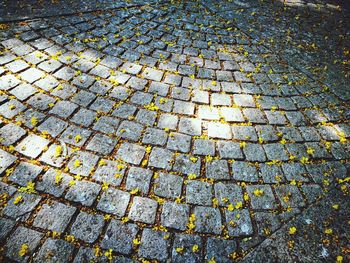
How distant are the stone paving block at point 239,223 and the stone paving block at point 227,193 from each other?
0.33 ft

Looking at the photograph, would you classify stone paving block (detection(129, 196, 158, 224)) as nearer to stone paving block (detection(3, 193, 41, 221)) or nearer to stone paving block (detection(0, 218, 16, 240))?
stone paving block (detection(3, 193, 41, 221))

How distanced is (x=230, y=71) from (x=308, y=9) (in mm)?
3542

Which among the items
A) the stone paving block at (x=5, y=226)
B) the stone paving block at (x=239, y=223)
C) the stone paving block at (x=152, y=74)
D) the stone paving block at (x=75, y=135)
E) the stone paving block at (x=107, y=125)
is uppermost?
the stone paving block at (x=152, y=74)

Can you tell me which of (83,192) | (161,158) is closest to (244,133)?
(161,158)

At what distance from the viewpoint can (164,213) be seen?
2.20 meters

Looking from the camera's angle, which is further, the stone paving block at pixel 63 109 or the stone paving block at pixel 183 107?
the stone paving block at pixel 183 107

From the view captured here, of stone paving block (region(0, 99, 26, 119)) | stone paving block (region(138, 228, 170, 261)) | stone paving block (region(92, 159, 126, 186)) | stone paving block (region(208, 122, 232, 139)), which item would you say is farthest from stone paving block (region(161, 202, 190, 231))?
stone paving block (region(0, 99, 26, 119))

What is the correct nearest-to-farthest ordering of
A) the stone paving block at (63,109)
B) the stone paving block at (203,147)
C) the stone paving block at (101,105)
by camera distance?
1. the stone paving block at (203,147)
2. the stone paving block at (63,109)
3. the stone paving block at (101,105)

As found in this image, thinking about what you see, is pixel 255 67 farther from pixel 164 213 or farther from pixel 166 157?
pixel 164 213

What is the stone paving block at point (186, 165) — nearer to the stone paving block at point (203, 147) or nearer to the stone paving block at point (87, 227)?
the stone paving block at point (203, 147)

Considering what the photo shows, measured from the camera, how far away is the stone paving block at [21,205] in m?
2.04

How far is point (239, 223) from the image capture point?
217 cm

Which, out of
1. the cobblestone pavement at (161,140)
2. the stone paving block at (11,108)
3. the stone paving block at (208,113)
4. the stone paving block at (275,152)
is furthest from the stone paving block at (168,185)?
the stone paving block at (11,108)

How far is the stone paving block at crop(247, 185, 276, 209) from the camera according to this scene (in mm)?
2312
